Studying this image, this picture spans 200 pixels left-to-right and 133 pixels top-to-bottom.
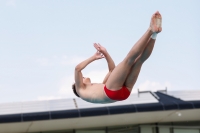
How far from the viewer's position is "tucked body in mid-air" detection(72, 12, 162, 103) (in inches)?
295

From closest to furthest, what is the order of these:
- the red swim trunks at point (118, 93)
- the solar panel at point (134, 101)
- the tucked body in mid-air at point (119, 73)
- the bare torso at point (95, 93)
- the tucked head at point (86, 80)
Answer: the tucked body in mid-air at point (119, 73)
the red swim trunks at point (118, 93)
the bare torso at point (95, 93)
the tucked head at point (86, 80)
the solar panel at point (134, 101)

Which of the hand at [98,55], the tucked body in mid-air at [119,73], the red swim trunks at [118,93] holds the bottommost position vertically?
the red swim trunks at [118,93]

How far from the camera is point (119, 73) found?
26.6 ft

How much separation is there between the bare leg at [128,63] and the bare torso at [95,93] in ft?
1.09

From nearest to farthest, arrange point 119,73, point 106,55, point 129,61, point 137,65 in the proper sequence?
point 129,61
point 119,73
point 137,65
point 106,55

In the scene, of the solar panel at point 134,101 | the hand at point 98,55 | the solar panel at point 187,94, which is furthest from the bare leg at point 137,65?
the solar panel at point 187,94

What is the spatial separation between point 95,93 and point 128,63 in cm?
120

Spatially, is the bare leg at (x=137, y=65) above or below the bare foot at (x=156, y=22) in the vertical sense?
below

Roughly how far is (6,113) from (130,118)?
635cm

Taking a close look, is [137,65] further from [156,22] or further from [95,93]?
[156,22]

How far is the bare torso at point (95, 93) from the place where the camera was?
8.64 metres

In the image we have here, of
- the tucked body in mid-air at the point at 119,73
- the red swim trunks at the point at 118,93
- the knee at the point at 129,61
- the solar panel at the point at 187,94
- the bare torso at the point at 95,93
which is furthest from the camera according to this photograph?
the solar panel at the point at 187,94

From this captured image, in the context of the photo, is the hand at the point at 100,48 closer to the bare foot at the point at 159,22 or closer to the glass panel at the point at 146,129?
the bare foot at the point at 159,22

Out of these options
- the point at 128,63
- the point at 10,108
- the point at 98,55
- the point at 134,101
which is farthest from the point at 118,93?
the point at 10,108
